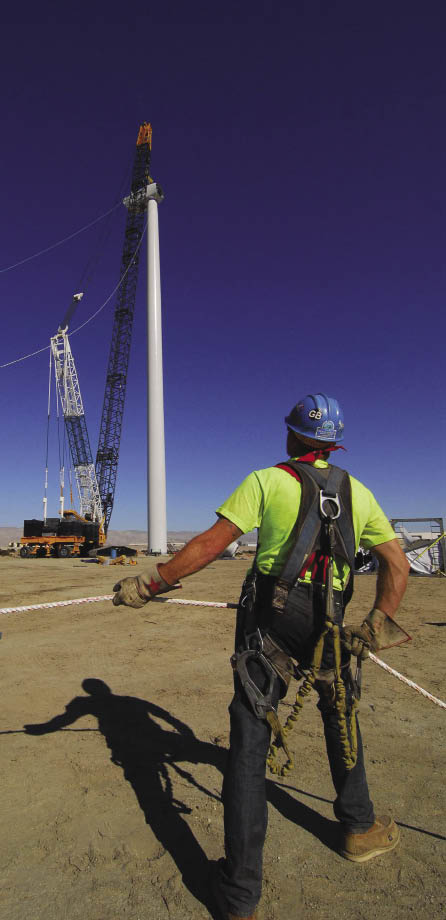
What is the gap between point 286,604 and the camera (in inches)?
91.3

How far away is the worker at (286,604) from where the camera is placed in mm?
2176

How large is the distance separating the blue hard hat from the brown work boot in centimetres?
217

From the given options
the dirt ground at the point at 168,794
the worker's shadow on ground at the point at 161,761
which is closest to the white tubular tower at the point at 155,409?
the dirt ground at the point at 168,794

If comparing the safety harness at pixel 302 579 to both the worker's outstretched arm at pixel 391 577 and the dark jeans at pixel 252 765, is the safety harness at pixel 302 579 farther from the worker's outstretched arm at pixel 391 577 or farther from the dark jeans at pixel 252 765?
the worker's outstretched arm at pixel 391 577

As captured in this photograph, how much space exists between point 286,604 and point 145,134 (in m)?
62.9

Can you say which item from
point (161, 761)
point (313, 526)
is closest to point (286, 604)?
point (313, 526)

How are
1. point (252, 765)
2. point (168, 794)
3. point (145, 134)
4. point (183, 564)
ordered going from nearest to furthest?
1. point (252, 765)
2. point (183, 564)
3. point (168, 794)
4. point (145, 134)

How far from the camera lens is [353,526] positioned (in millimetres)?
2562

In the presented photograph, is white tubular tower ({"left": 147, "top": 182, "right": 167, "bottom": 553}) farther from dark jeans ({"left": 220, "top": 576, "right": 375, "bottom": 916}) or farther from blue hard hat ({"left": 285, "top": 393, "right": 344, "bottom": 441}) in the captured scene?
dark jeans ({"left": 220, "top": 576, "right": 375, "bottom": 916})

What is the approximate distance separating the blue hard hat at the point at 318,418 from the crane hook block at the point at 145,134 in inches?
2396

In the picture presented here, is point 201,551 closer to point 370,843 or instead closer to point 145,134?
point 370,843

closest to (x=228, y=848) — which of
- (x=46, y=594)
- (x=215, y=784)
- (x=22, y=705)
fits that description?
(x=215, y=784)

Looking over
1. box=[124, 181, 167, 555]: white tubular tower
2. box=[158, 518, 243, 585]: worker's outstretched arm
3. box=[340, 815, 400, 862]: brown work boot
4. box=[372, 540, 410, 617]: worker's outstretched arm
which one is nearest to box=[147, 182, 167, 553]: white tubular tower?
box=[124, 181, 167, 555]: white tubular tower

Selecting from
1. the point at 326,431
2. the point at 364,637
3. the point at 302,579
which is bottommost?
the point at 364,637
